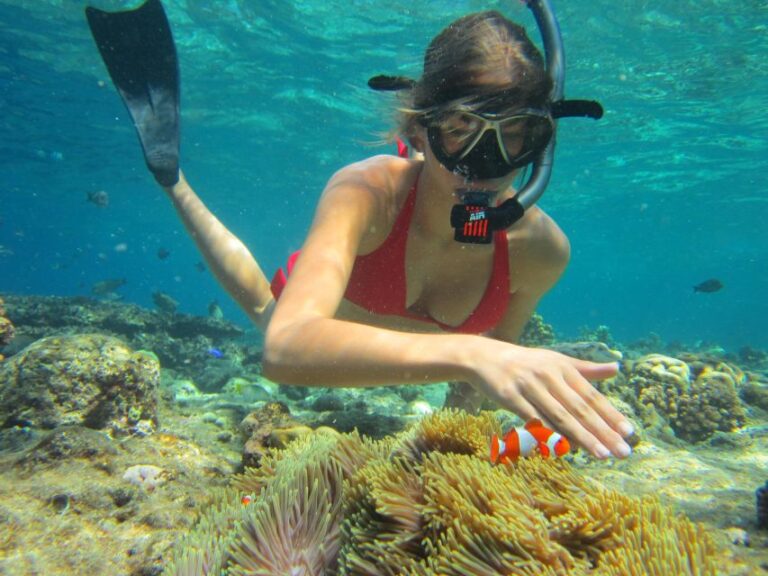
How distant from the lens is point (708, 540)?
1.40m

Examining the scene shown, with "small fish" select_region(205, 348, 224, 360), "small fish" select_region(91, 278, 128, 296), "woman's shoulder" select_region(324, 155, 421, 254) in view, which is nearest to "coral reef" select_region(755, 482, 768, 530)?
"woman's shoulder" select_region(324, 155, 421, 254)

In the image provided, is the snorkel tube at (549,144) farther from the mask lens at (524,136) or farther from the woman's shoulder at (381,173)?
the woman's shoulder at (381,173)

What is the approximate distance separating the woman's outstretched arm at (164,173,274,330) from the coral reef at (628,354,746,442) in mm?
4463

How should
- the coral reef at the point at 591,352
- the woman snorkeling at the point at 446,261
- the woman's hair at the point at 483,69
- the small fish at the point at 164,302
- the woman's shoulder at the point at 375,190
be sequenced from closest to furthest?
the woman snorkeling at the point at 446,261 < the woman's hair at the point at 483,69 < the woman's shoulder at the point at 375,190 < the coral reef at the point at 591,352 < the small fish at the point at 164,302

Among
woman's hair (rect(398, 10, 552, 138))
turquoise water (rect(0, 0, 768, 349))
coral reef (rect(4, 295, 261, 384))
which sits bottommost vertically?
coral reef (rect(4, 295, 261, 384))

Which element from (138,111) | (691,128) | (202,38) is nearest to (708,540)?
(138,111)

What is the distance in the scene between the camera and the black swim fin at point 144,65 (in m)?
5.72

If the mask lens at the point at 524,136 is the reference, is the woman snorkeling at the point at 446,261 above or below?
below

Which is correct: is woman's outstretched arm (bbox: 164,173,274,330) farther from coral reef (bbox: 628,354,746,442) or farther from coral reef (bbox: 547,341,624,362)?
coral reef (bbox: 628,354,746,442)

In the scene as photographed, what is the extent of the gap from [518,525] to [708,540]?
1.79 ft

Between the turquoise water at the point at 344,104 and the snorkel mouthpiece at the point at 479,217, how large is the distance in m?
1.06

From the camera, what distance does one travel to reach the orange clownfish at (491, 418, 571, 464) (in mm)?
1637

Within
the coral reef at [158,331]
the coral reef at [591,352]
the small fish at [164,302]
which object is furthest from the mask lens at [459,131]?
the small fish at [164,302]

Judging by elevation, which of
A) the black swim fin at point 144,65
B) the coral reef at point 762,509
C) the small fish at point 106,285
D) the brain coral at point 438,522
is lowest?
the small fish at point 106,285
